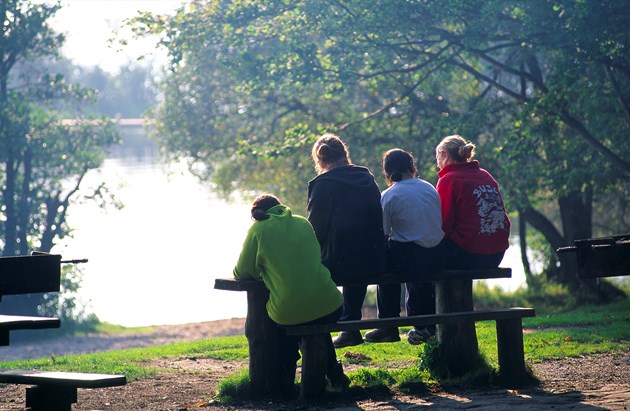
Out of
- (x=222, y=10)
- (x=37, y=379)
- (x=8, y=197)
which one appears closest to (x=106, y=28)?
(x=222, y=10)

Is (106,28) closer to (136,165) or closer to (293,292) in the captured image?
(293,292)

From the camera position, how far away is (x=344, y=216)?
7.05m

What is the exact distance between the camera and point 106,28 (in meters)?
22.6

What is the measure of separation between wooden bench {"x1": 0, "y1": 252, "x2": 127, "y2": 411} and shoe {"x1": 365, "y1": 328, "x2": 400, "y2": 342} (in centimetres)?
234

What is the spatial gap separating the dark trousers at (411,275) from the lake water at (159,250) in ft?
61.7

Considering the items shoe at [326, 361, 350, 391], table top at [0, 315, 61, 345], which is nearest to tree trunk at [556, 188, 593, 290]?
shoe at [326, 361, 350, 391]

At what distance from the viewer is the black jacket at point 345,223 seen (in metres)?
7.04

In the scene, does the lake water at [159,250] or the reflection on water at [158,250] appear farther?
the reflection on water at [158,250]

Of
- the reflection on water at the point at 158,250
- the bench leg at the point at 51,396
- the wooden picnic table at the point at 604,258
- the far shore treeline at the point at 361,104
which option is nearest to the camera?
the bench leg at the point at 51,396

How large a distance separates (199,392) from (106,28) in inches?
636

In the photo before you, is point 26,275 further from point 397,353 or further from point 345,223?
point 397,353

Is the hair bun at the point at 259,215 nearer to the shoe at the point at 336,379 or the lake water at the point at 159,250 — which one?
the shoe at the point at 336,379

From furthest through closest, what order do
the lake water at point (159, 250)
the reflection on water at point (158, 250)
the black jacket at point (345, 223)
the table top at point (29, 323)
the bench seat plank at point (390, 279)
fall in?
the reflection on water at point (158, 250) → the lake water at point (159, 250) → the black jacket at point (345, 223) → the bench seat plank at point (390, 279) → the table top at point (29, 323)

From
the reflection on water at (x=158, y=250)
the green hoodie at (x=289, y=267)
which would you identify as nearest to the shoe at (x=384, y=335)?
the green hoodie at (x=289, y=267)
